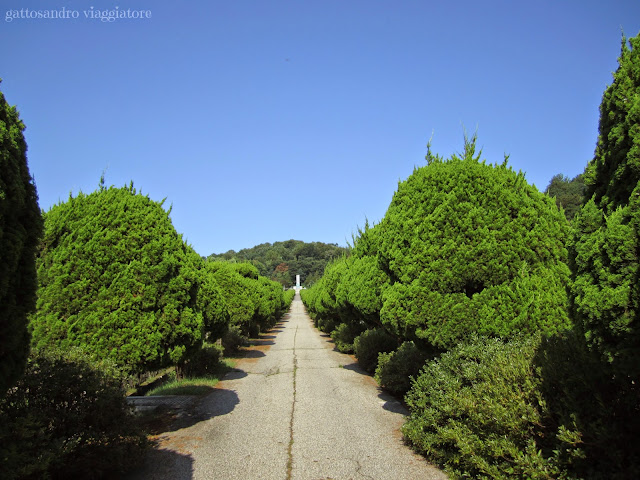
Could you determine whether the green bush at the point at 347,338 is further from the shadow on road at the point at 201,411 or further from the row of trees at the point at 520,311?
the shadow on road at the point at 201,411

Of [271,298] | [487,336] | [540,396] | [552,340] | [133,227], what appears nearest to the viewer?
[540,396]

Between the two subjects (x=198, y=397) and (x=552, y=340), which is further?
(x=198, y=397)

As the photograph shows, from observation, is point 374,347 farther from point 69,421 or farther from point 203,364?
point 69,421

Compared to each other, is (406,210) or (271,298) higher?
(406,210)

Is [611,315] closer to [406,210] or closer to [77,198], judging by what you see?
[406,210]

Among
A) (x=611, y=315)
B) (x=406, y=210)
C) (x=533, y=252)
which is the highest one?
(x=406, y=210)

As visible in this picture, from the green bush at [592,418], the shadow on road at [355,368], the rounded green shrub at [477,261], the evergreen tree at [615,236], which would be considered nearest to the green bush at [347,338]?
the shadow on road at [355,368]

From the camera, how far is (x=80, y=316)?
577cm

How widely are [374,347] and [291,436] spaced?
5941mm

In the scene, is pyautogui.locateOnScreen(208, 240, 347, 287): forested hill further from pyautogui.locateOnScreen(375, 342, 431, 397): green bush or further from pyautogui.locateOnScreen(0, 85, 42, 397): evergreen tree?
pyautogui.locateOnScreen(0, 85, 42, 397): evergreen tree

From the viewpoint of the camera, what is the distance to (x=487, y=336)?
5.91 metres

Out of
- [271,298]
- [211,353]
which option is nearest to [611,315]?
[211,353]

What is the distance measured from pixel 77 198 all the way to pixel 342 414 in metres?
5.60

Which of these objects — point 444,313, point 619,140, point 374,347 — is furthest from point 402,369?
point 619,140
